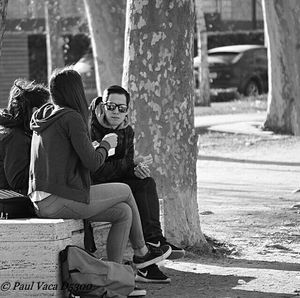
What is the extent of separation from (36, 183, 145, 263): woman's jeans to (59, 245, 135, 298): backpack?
0.28m

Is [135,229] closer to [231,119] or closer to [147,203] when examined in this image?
[147,203]

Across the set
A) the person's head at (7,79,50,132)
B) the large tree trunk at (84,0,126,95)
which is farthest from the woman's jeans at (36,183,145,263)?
the large tree trunk at (84,0,126,95)

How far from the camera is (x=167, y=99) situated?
790 cm

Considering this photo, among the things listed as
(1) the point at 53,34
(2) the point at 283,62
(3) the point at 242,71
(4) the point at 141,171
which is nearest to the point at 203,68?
(3) the point at 242,71

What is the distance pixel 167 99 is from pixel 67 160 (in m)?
1.89

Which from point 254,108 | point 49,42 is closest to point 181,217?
point 254,108

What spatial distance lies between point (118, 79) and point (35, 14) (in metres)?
23.4

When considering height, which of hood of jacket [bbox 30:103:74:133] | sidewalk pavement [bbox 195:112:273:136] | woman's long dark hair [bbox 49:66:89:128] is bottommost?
sidewalk pavement [bbox 195:112:273:136]

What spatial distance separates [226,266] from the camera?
7543mm

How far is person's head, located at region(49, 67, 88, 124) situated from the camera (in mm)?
6258

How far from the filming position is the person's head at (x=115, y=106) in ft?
23.2

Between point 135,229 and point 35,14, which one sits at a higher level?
point 35,14

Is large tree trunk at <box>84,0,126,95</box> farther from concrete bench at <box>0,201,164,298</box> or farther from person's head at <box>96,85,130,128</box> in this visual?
concrete bench at <box>0,201,164,298</box>

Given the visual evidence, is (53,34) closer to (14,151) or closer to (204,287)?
(14,151)
